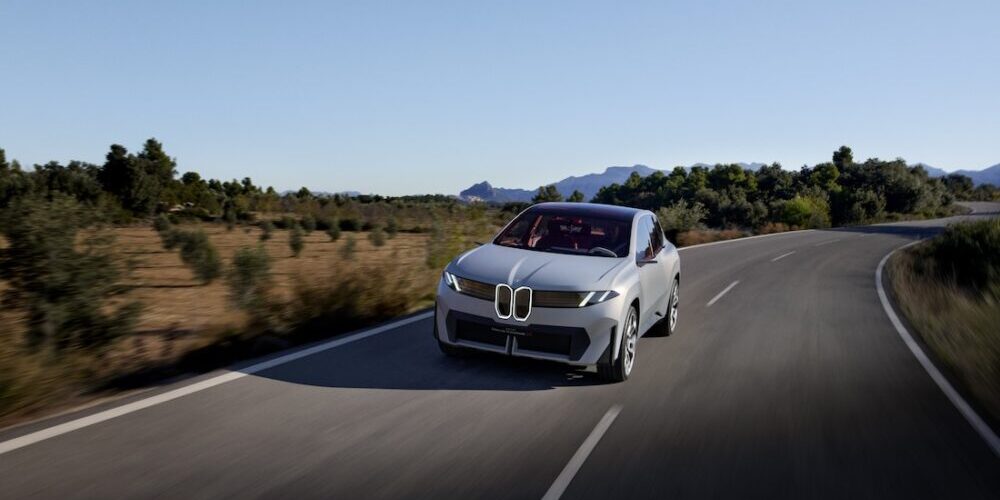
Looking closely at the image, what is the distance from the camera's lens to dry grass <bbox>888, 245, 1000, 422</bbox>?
24.4 ft

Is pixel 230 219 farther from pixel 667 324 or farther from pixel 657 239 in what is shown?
pixel 657 239

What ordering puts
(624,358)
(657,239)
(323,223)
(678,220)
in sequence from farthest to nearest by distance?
(323,223) → (678,220) → (657,239) → (624,358)

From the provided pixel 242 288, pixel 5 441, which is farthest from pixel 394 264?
pixel 5 441

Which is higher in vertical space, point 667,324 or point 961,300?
point 667,324

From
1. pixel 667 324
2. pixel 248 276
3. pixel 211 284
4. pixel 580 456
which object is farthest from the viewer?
pixel 211 284

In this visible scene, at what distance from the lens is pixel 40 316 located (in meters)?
6.47

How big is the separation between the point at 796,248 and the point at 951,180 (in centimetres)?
14749

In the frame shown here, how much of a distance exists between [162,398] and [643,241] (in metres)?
5.05

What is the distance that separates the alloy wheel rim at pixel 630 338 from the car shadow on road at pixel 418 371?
35 cm

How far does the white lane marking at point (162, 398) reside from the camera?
463 centimetres

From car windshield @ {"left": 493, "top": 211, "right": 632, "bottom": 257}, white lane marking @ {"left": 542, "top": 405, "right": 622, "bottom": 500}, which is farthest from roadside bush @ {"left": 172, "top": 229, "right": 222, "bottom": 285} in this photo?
white lane marking @ {"left": 542, "top": 405, "right": 622, "bottom": 500}

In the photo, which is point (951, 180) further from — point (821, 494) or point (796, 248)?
point (821, 494)

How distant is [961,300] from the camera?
12.1 meters

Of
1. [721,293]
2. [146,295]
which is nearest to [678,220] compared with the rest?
[721,293]
